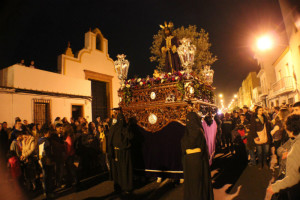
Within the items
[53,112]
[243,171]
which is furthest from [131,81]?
[53,112]

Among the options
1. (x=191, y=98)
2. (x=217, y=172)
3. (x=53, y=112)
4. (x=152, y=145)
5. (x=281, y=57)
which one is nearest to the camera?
(x=191, y=98)

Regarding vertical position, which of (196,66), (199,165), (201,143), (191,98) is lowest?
(199,165)

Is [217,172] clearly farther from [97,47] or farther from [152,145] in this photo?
[97,47]

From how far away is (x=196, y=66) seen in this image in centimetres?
1694

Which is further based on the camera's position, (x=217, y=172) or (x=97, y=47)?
(x=97, y=47)

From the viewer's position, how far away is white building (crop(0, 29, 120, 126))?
9469 millimetres

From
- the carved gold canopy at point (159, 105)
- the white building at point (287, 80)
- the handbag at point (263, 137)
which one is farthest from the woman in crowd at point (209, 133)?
the white building at point (287, 80)

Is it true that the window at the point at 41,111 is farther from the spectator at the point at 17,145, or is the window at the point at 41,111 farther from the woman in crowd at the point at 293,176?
the woman in crowd at the point at 293,176

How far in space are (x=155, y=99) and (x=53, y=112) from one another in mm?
8122

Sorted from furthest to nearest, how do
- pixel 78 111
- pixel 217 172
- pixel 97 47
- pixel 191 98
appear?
pixel 97 47 < pixel 78 111 < pixel 217 172 < pixel 191 98

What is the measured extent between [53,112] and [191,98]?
931 cm

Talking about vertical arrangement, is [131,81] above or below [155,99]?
above

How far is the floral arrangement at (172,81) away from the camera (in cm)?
543

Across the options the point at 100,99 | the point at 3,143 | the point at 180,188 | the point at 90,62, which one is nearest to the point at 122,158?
the point at 180,188
